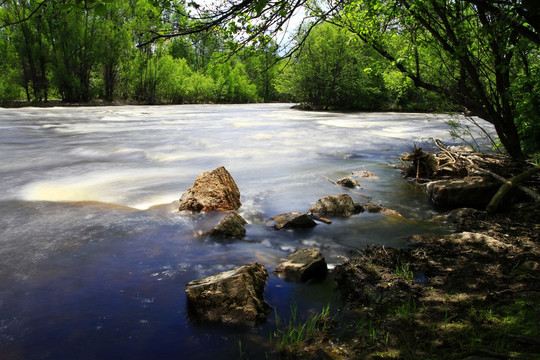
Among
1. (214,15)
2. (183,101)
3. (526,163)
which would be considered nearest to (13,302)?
(214,15)

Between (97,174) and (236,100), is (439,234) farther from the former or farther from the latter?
(236,100)

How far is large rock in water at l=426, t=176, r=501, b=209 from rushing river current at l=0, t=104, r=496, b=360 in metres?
0.36

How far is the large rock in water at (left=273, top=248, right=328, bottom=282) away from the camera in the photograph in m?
4.18

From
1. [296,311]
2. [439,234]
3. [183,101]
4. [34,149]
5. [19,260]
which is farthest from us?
[183,101]

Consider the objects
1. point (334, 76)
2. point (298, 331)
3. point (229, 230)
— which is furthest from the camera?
point (334, 76)

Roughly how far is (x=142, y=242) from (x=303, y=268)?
253cm

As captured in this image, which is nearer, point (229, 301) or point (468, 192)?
point (229, 301)

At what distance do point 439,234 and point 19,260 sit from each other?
590 cm

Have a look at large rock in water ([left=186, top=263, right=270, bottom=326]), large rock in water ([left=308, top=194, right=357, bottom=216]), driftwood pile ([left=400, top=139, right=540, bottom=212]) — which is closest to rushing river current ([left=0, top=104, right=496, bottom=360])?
large rock in water ([left=186, top=263, right=270, bottom=326])

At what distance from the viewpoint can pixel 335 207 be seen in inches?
261

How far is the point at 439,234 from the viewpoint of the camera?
5.54 metres

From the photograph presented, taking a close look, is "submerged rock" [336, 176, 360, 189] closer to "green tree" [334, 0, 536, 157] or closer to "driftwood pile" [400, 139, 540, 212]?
"driftwood pile" [400, 139, 540, 212]

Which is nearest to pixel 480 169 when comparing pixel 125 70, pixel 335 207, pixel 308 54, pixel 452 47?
pixel 452 47

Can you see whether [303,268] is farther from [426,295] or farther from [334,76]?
[334,76]
